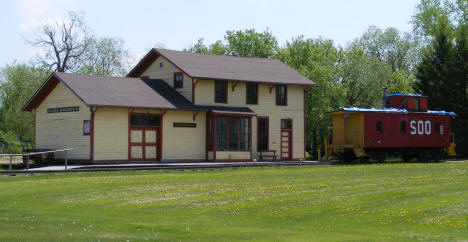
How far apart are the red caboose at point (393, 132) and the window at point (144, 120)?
1173 cm

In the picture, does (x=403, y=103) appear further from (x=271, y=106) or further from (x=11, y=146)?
(x=11, y=146)

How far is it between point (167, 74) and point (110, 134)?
7.95m

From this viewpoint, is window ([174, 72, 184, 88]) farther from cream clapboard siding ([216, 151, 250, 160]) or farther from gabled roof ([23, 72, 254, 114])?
cream clapboard siding ([216, 151, 250, 160])

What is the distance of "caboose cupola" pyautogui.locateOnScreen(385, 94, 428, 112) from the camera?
A: 43.6 meters

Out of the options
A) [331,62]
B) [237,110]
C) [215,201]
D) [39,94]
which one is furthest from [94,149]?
[331,62]

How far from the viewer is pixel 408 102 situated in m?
43.7

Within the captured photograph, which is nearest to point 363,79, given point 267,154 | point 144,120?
point 267,154

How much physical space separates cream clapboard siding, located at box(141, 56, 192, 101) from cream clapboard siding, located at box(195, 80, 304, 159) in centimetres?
64

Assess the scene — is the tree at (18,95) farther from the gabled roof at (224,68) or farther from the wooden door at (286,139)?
the wooden door at (286,139)

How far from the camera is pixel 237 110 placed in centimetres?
4056

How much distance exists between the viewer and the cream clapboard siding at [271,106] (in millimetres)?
40281

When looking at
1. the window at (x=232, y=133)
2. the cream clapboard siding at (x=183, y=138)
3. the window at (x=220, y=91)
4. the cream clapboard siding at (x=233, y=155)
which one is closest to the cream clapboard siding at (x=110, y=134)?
the cream clapboard siding at (x=183, y=138)

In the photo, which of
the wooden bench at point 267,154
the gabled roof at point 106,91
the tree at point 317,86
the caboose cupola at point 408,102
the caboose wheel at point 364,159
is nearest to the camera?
the gabled roof at point 106,91

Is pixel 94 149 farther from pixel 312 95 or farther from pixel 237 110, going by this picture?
pixel 312 95
